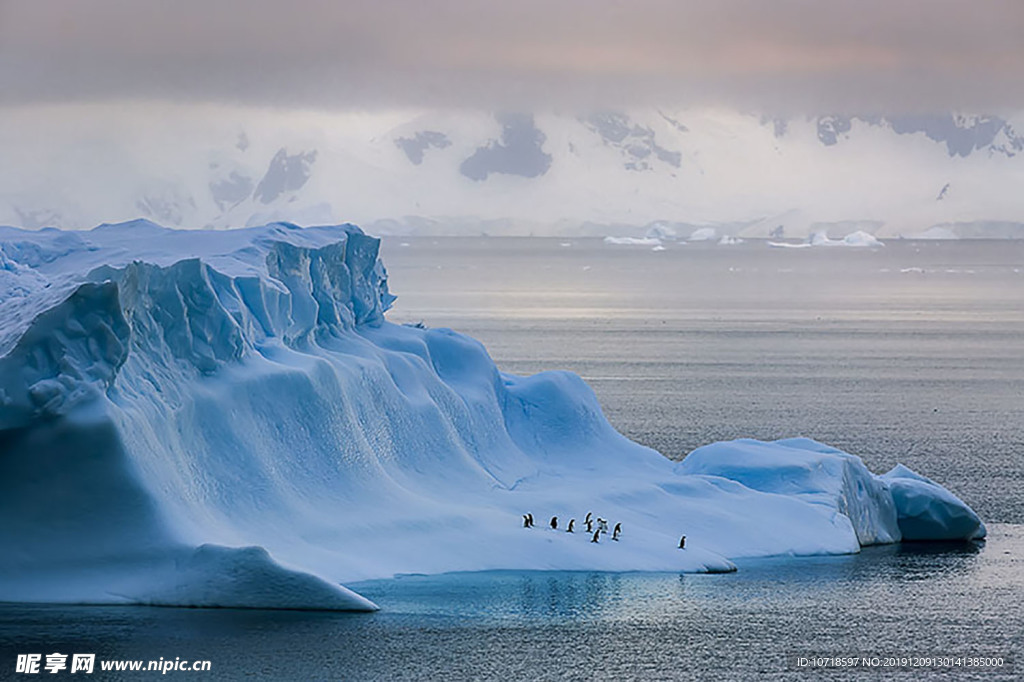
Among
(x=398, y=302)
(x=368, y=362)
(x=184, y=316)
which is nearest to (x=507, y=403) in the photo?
(x=368, y=362)

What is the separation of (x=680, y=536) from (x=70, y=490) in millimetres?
15544

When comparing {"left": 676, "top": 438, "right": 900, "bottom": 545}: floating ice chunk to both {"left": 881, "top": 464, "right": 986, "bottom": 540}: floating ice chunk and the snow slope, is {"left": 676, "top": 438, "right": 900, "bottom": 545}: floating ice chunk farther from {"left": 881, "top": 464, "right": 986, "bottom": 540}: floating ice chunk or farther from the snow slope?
{"left": 881, "top": 464, "right": 986, "bottom": 540}: floating ice chunk

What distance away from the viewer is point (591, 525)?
127ft

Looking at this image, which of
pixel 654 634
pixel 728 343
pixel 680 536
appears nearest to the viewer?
pixel 654 634

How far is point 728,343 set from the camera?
111m

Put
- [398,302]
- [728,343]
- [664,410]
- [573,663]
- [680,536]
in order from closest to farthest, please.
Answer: [573,663], [680,536], [664,410], [728,343], [398,302]

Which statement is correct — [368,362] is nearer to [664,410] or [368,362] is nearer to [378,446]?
[378,446]

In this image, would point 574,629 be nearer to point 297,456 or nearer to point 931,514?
point 297,456

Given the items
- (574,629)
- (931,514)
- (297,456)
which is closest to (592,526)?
(297,456)

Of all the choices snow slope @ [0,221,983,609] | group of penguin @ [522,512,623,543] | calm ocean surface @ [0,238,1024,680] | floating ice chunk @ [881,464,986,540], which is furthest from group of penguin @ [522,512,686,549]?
floating ice chunk @ [881,464,986,540]

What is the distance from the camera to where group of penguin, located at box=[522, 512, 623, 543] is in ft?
124

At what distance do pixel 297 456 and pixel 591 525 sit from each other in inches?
297

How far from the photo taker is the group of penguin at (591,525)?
37688 mm

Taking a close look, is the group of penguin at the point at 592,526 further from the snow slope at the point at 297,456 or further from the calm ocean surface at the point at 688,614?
the calm ocean surface at the point at 688,614
